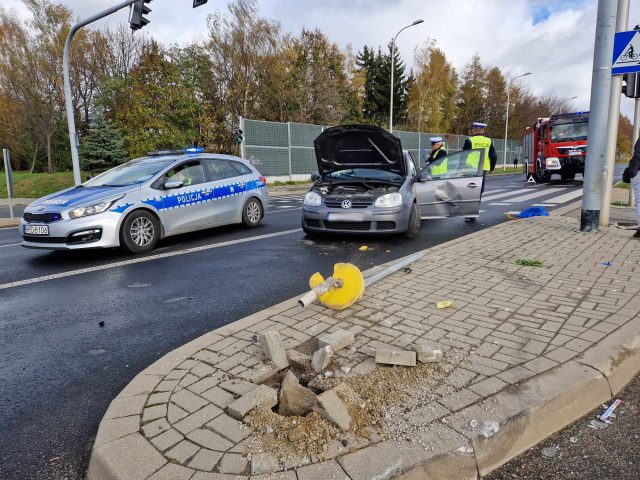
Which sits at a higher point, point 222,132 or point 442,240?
point 222,132

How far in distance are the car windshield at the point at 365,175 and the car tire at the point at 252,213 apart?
198cm

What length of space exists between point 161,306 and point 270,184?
75.2 feet

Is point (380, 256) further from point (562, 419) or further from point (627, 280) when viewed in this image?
point (562, 419)

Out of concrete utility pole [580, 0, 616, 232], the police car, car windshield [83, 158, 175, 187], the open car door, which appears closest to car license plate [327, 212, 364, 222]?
the open car door

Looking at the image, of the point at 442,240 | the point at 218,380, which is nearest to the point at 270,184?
the point at 442,240

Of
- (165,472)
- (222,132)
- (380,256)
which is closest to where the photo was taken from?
(165,472)

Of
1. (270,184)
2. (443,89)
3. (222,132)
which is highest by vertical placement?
(443,89)

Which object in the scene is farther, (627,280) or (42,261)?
(42,261)

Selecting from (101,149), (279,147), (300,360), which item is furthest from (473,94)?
(300,360)

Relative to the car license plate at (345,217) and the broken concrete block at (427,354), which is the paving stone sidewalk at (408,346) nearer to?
the broken concrete block at (427,354)

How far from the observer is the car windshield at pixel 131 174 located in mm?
7422

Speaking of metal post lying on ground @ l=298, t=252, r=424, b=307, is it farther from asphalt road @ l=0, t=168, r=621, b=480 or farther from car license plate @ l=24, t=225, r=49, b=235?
car license plate @ l=24, t=225, r=49, b=235

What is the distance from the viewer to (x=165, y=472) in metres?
1.96

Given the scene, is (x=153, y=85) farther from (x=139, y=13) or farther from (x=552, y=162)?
(x=552, y=162)
